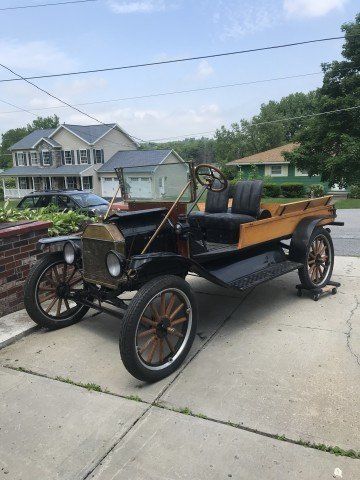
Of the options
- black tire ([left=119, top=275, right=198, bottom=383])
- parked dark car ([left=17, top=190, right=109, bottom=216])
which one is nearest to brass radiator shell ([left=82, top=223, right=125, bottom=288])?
black tire ([left=119, top=275, right=198, bottom=383])

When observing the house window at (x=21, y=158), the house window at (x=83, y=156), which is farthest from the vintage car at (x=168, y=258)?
the house window at (x=21, y=158)

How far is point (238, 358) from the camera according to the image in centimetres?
341

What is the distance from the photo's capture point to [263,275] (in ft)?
13.9

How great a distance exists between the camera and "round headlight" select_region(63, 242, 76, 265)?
3793mm

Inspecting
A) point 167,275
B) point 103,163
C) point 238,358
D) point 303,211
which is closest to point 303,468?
point 238,358

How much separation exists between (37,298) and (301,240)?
3.00 m

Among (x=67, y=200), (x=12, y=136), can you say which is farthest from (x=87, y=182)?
(x=12, y=136)

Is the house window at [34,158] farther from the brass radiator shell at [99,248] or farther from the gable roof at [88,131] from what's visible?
the brass radiator shell at [99,248]

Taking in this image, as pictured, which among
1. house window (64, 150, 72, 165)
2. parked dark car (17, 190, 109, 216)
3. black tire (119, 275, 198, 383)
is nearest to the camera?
black tire (119, 275, 198, 383)

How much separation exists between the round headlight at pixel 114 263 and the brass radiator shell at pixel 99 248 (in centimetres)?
9

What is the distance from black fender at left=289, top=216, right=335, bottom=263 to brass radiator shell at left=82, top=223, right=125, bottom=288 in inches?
91.0

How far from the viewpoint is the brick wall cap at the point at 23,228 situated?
426 centimetres

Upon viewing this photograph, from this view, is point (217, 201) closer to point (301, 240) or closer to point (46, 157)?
point (301, 240)

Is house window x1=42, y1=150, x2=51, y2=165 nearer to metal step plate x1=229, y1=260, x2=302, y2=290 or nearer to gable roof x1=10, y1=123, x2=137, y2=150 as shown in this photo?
gable roof x1=10, y1=123, x2=137, y2=150
